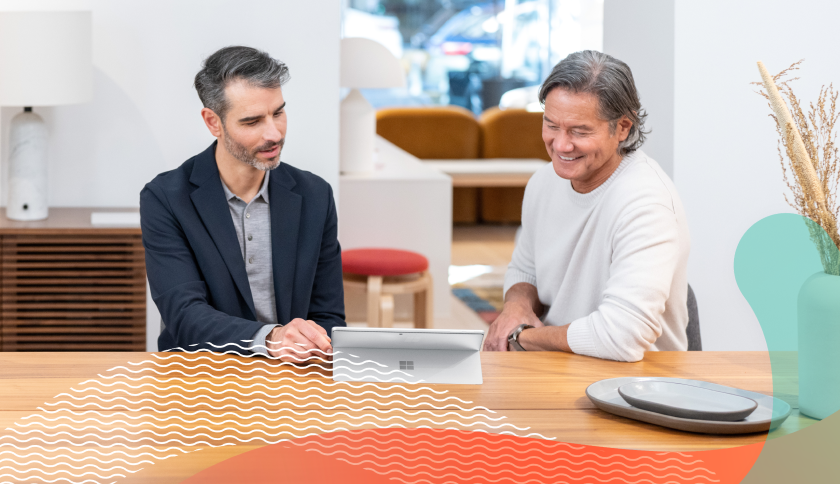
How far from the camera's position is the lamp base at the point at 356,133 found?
4.07 metres

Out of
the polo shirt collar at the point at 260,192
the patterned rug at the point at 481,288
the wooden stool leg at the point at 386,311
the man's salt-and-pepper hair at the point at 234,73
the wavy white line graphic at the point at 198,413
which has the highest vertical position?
the man's salt-and-pepper hair at the point at 234,73

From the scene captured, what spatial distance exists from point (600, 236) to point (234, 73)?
91 centimetres

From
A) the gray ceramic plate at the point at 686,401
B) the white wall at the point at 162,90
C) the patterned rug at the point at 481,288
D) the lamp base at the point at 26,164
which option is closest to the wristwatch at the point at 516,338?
the gray ceramic plate at the point at 686,401

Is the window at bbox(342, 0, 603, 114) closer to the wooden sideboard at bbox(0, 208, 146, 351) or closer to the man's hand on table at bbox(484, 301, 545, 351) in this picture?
the wooden sideboard at bbox(0, 208, 146, 351)

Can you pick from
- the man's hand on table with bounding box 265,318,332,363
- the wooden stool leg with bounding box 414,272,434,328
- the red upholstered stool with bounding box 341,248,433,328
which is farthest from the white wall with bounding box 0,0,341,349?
the man's hand on table with bounding box 265,318,332,363

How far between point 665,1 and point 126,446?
2.19m

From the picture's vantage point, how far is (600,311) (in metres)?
1.73

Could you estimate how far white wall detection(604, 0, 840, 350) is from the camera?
2709 mm

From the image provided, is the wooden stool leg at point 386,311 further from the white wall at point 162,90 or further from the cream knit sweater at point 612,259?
the cream knit sweater at point 612,259

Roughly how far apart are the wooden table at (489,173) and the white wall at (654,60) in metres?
3.10

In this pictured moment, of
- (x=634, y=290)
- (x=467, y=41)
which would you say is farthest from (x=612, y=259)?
(x=467, y=41)

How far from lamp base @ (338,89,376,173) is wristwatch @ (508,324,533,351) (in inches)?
89.0

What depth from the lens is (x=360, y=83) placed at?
13.0 ft

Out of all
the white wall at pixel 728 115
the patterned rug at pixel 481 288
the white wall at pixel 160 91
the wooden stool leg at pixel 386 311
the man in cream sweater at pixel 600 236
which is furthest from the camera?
the patterned rug at pixel 481 288
